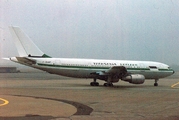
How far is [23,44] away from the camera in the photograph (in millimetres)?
28484

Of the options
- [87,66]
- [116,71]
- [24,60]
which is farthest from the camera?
[87,66]

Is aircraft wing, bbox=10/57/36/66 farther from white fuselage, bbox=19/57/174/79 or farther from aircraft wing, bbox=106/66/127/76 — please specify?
aircraft wing, bbox=106/66/127/76

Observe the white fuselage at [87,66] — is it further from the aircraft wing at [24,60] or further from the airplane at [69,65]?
the aircraft wing at [24,60]

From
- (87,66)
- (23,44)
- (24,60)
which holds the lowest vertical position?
(87,66)

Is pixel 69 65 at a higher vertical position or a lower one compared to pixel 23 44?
lower

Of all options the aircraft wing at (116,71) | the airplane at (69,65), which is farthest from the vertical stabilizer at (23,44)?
the aircraft wing at (116,71)

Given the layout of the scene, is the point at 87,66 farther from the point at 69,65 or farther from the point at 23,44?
the point at 23,44

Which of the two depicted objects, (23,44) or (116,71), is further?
(23,44)

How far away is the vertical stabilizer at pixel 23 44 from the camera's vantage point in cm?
2833

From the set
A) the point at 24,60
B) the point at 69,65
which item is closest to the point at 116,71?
the point at 69,65

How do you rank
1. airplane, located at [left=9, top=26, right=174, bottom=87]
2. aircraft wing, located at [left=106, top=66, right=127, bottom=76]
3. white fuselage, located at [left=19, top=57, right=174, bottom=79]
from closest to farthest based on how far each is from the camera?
aircraft wing, located at [left=106, top=66, right=127, bottom=76], airplane, located at [left=9, top=26, right=174, bottom=87], white fuselage, located at [left=19, top=57, right=174, bottom=79]

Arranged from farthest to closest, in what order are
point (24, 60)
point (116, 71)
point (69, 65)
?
point (69, 65) < point (24, 60) < point (116, 71)

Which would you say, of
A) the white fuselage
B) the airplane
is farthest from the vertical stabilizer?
the white fuselage

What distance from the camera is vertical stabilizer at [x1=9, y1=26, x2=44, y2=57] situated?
2833cm
